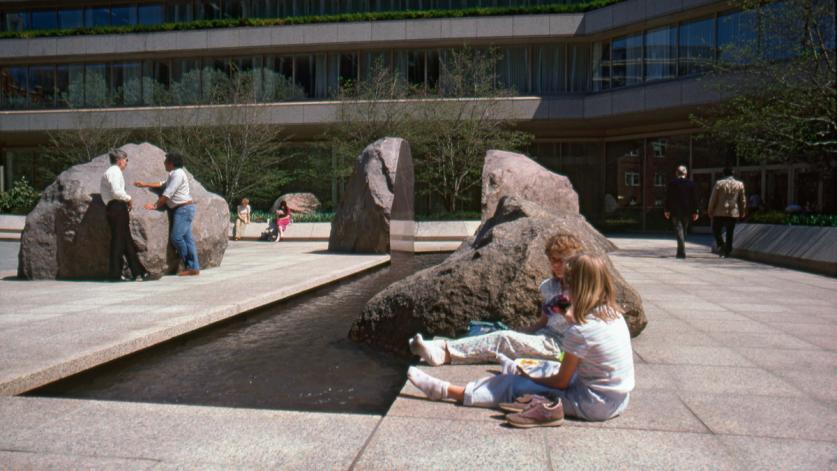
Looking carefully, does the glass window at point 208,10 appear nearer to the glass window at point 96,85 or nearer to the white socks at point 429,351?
the glass window at point 96,85

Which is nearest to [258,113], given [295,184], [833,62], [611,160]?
[295,184]

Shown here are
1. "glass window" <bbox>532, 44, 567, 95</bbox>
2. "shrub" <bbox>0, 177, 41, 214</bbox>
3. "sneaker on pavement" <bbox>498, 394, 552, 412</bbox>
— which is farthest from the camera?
"glass window" <bbox>532, 44, 567, 95</bbox>

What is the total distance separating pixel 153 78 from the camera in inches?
1534

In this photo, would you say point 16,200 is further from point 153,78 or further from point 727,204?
point 727,204

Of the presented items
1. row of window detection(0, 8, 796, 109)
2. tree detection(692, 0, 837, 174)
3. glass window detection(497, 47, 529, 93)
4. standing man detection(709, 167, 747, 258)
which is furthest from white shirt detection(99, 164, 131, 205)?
glass window detection(497, 47, 529, 93)

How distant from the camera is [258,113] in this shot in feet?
97.4

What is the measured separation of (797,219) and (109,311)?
551 inches

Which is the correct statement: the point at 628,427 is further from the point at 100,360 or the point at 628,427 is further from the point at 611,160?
the point at 611,160

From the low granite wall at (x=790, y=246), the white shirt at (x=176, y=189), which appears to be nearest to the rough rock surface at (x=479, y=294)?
the white shirt at (x=176, y=189)

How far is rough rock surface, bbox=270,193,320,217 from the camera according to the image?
3259 centimetres

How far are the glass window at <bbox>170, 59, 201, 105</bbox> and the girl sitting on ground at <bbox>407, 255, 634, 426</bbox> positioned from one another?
1386 inches

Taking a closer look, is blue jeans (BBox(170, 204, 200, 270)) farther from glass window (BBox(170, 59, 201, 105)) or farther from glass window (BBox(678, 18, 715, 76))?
glass window (BBox(170, 59, 201, 105))

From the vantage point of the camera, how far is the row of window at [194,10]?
38.0 metres

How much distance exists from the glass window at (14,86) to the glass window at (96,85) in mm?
4502
